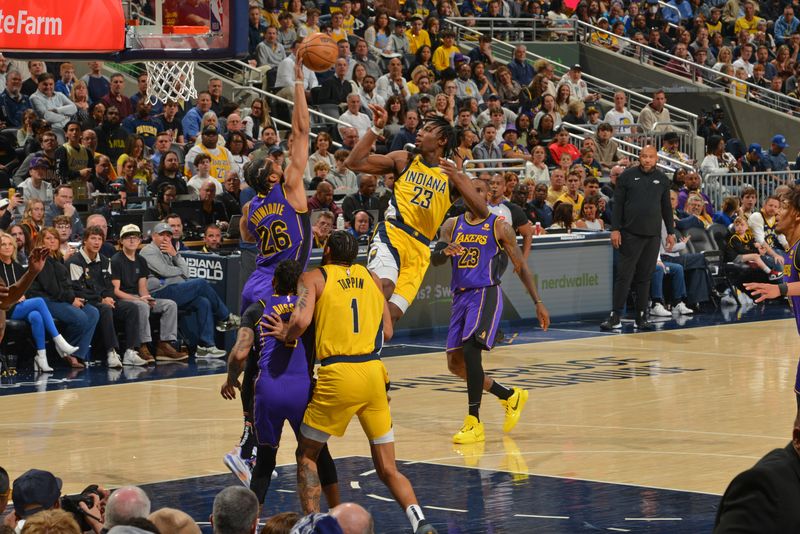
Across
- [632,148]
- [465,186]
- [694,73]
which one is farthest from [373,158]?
[694,73]

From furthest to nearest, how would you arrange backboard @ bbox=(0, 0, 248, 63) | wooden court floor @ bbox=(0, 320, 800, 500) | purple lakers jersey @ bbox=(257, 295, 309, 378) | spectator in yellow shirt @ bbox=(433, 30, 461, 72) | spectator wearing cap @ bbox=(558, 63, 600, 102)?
spectator wearing cap @ bbox=(558, 63, 600, 102) < spectator in yellow shirt @ bbox=(433, 30, 461, 72) < backboard @ bbox=(0, 0, 248, 63) < wooden court floor @ bbox=(0, 320, 800, 500) < purple lakers jersey @ bbox=(257, 295, 309, 378)

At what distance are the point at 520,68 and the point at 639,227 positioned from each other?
32.0ft

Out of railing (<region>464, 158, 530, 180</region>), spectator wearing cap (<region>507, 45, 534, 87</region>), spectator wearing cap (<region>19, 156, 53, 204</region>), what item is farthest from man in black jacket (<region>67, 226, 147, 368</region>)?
spectator wearing cap (<region>507, 45, 534, 87</region>)

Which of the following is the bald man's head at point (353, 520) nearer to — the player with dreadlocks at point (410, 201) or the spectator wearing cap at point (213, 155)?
the player with dreadlocks at point (410, 201)

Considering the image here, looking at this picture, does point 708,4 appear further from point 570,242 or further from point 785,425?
point 785,425

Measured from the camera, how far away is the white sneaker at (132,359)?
1526 centimetres

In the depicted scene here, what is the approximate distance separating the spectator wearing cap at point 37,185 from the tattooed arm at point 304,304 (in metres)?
9.36

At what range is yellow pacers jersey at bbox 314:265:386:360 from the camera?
25.6 feet

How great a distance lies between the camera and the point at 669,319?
1941 centimetres

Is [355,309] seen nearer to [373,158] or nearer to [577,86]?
[373,158]

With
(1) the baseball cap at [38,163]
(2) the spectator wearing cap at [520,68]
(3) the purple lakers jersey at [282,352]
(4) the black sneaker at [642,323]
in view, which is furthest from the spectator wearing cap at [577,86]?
(3) the purple lakers jersey at [282,352]

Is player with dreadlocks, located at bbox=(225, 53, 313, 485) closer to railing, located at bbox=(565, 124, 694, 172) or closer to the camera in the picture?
the camera

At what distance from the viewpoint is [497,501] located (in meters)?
8.95

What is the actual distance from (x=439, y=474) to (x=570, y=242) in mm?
9748
